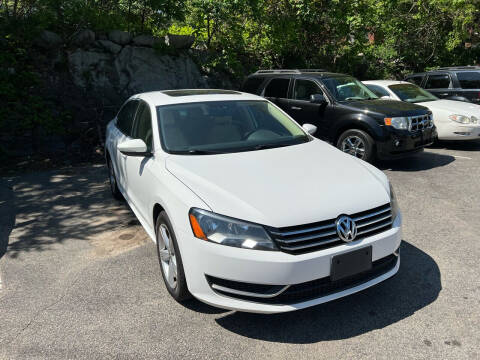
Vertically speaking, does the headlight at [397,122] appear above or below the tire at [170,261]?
above

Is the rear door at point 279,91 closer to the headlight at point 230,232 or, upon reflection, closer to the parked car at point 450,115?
the parked car at point 450,115

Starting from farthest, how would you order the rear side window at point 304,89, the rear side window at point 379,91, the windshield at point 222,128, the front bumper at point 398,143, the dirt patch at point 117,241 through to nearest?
the rear side window at point 379,91 < the rear side window at point 304,89 < the front bumper at point 398,143 < the dirt patch at point 117,241 < the windshield at point 222,128

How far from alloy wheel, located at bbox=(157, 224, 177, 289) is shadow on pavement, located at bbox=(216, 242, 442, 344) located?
1.70 ft

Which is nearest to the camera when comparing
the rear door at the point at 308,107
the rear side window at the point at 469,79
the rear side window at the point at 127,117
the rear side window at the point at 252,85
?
the rear side window at the point at 127,117

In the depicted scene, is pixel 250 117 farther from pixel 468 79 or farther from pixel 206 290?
pixel 468 79

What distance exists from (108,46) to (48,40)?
152 centimetres

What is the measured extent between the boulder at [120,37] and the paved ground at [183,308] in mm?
6845

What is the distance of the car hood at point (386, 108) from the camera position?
685 cm

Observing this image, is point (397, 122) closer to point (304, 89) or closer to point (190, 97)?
point (304, 89)

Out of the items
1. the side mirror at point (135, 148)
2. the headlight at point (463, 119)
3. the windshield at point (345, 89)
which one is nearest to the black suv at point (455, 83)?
the headlight at point (463, 119)

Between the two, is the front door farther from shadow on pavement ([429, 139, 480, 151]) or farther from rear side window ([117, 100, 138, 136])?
shadow on pavement ([429, 139, 480, 151])

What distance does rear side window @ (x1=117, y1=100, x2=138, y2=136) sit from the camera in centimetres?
479

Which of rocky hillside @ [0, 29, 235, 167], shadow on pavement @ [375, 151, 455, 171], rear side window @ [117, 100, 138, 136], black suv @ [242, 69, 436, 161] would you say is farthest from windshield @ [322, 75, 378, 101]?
rocky hillside @ [0, 29, 235, 167]

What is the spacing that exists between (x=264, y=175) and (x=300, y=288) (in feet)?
3.14
